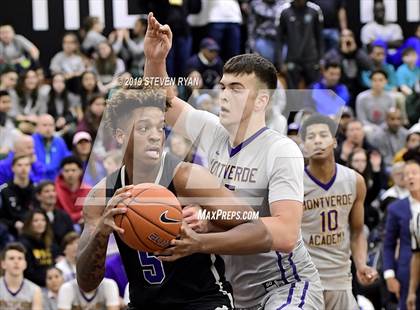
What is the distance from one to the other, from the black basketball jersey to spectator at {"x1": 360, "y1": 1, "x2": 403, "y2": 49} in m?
12.6

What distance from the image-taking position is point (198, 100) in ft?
35.0

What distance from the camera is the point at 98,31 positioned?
53.2 ft

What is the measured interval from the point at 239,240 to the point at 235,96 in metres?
1.14

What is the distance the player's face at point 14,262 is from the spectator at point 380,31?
908cm

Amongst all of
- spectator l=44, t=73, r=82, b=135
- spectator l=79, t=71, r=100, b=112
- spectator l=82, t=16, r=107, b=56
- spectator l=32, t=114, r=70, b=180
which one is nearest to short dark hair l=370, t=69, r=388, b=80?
spectator l=82, t=16, r=107, b=56

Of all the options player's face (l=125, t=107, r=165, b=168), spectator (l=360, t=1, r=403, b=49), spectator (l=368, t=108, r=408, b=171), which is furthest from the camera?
spectator (l=360, t=1, r=403, b=49)

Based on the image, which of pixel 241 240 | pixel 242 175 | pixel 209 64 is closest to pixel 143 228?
pixel 241 240

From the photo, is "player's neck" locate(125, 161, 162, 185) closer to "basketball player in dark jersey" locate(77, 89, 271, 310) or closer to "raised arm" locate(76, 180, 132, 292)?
"basketball player in dark jersey" locate(77, 89, 271, 310)

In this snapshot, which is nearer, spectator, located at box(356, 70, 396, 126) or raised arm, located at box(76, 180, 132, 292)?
raised arm, located at box(76, 180, 132, 292)

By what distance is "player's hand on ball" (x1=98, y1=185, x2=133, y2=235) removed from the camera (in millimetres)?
5318

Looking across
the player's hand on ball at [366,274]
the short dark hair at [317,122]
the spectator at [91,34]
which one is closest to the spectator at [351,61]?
the spectator at [91,34]

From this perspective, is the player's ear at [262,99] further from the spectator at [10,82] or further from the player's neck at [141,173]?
the spectator at [10,82]

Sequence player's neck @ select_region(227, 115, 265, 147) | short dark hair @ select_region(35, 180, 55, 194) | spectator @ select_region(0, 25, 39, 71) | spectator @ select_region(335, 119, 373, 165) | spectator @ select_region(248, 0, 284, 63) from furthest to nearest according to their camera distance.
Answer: spectator @ select_region(248, 0, 284, 63) < spectator @ select_region(0, 25, 39, 71) < spectator @ select_region(335, 119, 373, 165) < short dark hair @ select_region(35, 180, 55, 194) < player's neck @ select_region(227, 115, 265, 147)

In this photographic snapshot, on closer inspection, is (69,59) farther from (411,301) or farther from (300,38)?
(411,301)
